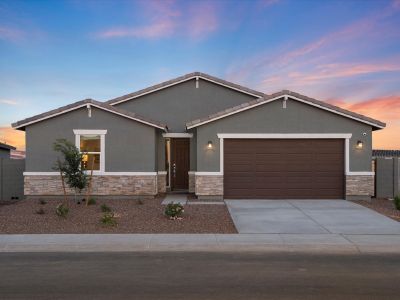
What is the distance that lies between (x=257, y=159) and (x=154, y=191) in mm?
4419

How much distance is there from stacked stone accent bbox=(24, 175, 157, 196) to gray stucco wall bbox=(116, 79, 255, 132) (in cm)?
386

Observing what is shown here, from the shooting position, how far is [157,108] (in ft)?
66.2

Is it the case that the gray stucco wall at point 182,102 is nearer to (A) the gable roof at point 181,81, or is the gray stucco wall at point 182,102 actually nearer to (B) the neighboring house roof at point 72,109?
(A) the gable roof at point 181,81

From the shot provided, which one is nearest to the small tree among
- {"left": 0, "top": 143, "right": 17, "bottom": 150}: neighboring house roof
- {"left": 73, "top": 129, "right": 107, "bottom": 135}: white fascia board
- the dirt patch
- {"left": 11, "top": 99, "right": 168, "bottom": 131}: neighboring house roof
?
{"left": 73, "top": 129, "right": 107, "bottom": 135}: white fascia board

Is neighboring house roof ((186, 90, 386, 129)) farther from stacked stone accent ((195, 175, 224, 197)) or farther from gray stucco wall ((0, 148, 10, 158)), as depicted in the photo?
Answer: gray stucco wall ((0, 148, 10, 158))

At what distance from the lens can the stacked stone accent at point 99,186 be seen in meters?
17.4

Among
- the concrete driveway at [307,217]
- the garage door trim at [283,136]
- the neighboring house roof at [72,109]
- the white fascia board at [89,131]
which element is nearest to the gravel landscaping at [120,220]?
the concrete driveway at [307,217]

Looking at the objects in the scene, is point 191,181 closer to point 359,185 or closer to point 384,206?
point 359,185

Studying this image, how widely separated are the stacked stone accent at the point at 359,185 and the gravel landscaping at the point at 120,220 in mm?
5382

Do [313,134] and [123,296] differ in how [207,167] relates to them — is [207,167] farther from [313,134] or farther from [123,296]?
[123,296]

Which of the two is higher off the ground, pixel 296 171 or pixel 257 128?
pixel 257 128

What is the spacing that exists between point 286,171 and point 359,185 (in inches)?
115

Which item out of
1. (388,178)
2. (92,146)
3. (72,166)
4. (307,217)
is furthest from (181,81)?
(388,178)

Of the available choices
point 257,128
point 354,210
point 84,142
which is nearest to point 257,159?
point 257,128
